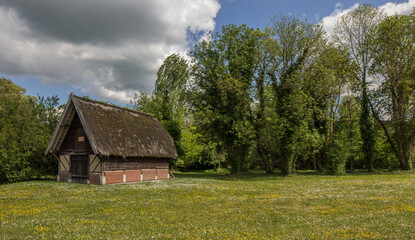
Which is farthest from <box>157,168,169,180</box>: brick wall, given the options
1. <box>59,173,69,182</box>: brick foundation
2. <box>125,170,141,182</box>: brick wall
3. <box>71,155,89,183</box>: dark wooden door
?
<box>59,173,69,182</box>: brick foundation

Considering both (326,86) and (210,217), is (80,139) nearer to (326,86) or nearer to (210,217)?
(210,217)

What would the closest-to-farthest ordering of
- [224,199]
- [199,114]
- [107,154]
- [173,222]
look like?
[173,222] < [224,199] < [107,154] < [199,114]

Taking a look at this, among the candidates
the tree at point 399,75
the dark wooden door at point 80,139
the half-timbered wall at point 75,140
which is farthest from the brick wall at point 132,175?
the tree at point 399,75

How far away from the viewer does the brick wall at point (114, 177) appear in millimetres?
26078

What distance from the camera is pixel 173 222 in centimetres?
→ 1126

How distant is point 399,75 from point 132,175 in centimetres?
3906

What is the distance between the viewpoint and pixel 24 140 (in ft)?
92.1

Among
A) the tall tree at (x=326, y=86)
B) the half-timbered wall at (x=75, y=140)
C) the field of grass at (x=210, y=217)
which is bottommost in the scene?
the field of grass at (x=210, y=217)

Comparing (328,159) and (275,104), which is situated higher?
(275,104)

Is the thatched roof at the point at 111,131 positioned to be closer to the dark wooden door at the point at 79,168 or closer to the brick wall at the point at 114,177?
the brick wall at the point at 114,177

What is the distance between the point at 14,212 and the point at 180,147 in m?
33.6

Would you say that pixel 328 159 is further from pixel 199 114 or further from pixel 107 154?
pixel 107 154

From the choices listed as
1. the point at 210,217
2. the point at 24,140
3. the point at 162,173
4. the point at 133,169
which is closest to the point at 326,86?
A: the point at 162,173

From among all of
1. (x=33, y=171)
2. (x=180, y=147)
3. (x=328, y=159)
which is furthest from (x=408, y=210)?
(x=180, y=147)
